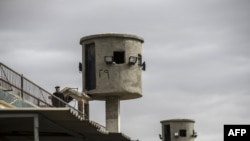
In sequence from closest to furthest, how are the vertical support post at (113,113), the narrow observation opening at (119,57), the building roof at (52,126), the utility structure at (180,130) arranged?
the building roof at (52,126) < the vertical support post at (113,113) < the narrow observation opening at (119,57) < the utility structure at (180,130)

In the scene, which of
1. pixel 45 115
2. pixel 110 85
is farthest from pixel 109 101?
pixel 45 115

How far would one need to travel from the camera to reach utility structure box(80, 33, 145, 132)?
149 feet

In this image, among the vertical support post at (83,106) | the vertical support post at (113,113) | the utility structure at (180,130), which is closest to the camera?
the vertical support post at (83,106)

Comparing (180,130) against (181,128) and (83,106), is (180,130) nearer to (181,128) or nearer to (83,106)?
(181,128)

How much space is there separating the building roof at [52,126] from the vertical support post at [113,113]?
9.86 m

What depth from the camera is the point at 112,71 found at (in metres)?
45.9

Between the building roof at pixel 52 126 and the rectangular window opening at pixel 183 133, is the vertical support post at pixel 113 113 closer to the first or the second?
the building roof at pixel 52 126

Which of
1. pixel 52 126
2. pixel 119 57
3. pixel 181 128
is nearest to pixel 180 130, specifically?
pixel 181 128

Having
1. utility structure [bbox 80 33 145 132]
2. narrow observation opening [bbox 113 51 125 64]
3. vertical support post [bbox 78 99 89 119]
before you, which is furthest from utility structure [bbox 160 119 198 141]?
vertical support post [bbox 78 99 89 119]

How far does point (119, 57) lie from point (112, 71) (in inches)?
34.4

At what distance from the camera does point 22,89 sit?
27.3 m

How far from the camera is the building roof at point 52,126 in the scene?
23781 millimetres

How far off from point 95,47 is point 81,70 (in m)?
2.07

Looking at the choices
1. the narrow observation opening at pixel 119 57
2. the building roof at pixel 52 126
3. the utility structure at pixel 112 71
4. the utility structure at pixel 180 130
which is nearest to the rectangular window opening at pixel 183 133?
the utility structure at pixel 180 130
